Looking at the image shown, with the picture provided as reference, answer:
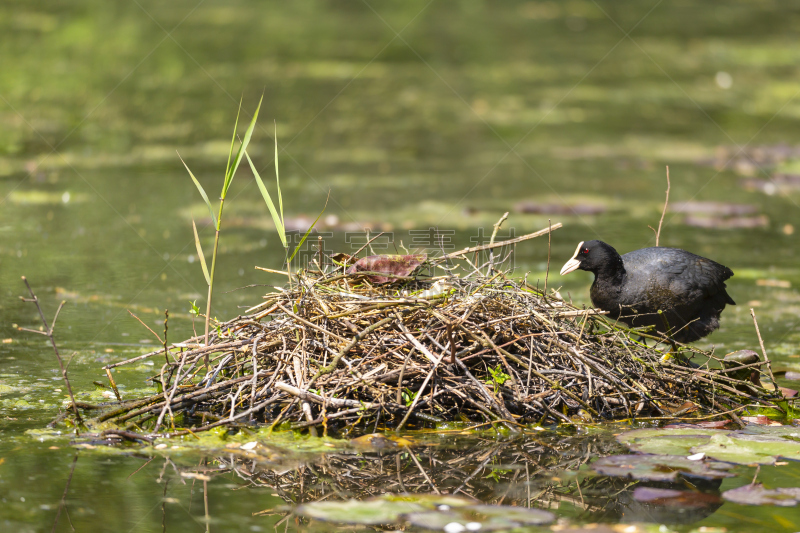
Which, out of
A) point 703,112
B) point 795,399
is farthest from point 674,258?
point 703,112

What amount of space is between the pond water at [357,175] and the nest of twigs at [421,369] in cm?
25

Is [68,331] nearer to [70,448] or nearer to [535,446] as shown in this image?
[70,448]

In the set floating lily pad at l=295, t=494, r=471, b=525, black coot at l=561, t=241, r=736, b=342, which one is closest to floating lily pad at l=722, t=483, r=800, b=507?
floating lily pad at l=295, t=494, r=471, b=525

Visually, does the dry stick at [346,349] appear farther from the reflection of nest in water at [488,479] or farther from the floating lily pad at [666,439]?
the floating lily pad at [666,439]

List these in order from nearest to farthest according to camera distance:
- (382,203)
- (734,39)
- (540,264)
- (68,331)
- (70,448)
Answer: (70,448) < (68,331) < (540,264) < (382,203) < (734,39)

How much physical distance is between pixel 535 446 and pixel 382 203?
6402 mm

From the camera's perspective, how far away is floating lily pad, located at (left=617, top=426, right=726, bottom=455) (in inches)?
172

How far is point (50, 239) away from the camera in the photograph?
9031 mm

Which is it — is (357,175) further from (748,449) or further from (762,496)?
(762,496)

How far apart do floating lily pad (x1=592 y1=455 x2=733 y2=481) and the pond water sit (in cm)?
13

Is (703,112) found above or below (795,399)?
above

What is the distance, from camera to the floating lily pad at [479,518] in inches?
138

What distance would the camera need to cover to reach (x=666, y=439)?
4477 millimetres

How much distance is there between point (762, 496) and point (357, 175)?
859 centimetres
